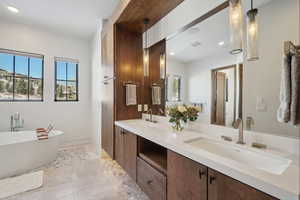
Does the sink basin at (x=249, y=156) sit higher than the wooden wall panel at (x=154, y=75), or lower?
lower

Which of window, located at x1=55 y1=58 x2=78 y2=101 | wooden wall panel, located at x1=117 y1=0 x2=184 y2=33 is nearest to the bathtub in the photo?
window, located at x1=55 y1=58 x2=78 y2=101

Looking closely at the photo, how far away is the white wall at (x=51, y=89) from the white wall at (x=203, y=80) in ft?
10.7

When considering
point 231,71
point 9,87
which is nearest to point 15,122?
point 9,87

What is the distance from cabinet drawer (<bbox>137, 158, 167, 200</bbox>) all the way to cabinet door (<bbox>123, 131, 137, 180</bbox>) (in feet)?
0.42

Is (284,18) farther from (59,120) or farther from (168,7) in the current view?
(59,120)

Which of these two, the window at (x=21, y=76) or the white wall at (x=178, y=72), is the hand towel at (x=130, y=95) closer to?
the white wall at (x=178, y=72)

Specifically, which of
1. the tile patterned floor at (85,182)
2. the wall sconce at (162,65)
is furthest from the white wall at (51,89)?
the wall sconce at (162,65)

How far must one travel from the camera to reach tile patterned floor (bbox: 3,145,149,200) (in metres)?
1.78

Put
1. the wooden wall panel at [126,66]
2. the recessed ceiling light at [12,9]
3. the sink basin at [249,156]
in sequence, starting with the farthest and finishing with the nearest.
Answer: the recessed ceiling light at [12,9]
the wooden wall panel at [126,66]
the sink basin at [249,156]

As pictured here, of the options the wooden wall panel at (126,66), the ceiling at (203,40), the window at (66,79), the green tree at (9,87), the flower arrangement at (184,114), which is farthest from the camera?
the window at (66,79)

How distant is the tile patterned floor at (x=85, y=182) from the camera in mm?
1775

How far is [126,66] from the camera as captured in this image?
8.09 ft

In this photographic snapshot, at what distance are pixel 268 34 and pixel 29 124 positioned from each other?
4448mm

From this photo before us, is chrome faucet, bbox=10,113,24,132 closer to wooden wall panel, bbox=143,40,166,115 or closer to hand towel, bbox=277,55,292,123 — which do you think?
wooden wall panel, bbox=143,40,166,115
